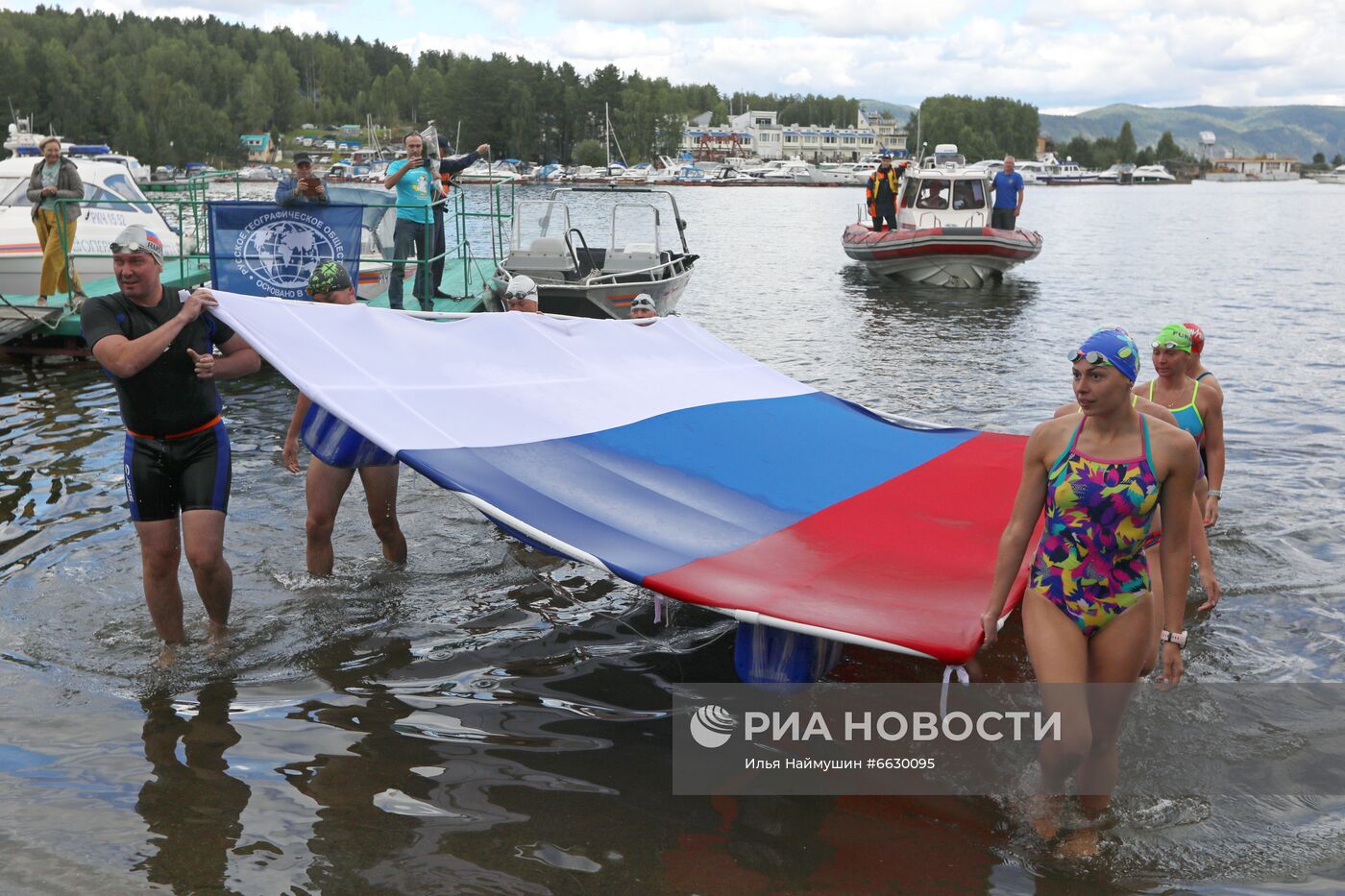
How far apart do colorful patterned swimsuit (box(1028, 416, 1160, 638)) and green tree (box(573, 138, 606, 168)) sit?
174 metres

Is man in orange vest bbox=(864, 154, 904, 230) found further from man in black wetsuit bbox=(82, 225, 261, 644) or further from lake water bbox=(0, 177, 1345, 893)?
man in black wetsuit bbox=(82, 225, 261, 644)

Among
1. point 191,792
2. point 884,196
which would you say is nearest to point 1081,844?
point 191,792

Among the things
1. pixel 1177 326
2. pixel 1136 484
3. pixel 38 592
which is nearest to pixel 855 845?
pixel 1136 484

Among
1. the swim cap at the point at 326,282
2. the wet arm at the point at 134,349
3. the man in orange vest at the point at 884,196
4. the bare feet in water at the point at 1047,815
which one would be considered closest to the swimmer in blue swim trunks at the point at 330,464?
the swim cap at the point at 326,282

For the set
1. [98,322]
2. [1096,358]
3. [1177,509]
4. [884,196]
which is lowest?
[1177,509]

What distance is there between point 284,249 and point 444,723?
903cm

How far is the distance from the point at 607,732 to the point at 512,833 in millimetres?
1053

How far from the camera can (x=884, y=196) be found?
32.6m

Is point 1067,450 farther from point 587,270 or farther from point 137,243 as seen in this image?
point 587,270

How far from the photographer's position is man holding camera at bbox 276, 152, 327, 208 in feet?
43.9

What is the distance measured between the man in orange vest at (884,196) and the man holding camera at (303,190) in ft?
69.3

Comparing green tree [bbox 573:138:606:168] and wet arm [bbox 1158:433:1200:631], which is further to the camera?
green tree [bbox 573:138:606:168]

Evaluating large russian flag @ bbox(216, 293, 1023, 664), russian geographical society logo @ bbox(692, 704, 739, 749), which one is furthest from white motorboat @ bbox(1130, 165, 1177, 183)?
russian geographical society logo @ bbox(692, 704, 739, 749)

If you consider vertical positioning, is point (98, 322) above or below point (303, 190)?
below
